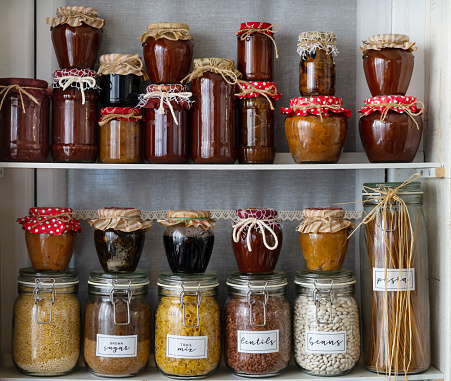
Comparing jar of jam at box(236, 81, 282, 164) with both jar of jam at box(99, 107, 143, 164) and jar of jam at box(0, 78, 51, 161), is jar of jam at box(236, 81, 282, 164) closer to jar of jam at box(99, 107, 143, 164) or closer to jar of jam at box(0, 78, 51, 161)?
jar of jam at box(99, 107, 143, 164)

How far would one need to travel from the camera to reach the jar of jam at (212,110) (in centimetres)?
145

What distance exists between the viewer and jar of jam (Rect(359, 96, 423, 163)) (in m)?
1.44

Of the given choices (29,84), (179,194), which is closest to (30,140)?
(29,84)

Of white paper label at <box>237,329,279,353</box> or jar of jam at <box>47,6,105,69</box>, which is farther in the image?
jar of jam at <box>47,6,105,69</box>

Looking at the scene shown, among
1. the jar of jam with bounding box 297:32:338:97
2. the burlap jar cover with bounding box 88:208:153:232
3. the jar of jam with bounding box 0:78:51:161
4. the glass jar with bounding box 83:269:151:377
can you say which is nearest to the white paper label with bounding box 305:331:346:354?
the glass jar with bounding box 83:269:151:377

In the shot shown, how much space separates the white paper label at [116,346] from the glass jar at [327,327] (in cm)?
42

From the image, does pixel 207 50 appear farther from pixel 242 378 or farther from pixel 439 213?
pixel 242 378

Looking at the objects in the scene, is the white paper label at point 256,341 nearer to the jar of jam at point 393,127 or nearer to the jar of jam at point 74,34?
the jar of jam at point 393,127

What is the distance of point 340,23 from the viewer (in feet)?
5.44

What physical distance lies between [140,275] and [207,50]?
0.69 metres

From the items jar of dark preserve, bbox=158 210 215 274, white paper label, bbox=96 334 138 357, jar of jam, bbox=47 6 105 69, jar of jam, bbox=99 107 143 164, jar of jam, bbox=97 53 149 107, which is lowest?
white paper label, bbox=96 334 138 357

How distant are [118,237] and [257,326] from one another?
0.42 m

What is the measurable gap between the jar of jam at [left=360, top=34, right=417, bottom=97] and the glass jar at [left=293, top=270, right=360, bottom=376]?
1.70 feet

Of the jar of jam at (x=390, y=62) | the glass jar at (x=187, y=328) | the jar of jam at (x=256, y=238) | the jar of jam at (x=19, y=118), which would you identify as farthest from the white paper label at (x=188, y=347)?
the jar of jam at (x=390, y=62)
